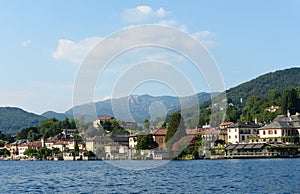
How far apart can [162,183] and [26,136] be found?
→ 15207 cm

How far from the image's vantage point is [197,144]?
9562 cm

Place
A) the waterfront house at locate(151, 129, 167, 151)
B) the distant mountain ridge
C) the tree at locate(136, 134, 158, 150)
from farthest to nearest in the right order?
the waterfront house at locate(151, 129, 167, 151) → the tree at locate(136, 134, 158, 150) → the distant mountain ridge

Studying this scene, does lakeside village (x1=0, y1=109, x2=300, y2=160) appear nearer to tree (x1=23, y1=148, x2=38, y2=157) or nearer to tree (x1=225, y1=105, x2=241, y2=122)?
tree (x1=23, y1=148, x2=38, y2=157)

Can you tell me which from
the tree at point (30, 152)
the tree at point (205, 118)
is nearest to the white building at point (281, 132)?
the tree at point (205, 118)

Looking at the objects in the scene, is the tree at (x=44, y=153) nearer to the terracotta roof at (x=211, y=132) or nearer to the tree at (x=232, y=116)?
the terracotta roof at (x=211, y=132)

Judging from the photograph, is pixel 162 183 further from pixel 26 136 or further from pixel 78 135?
pixel 26 136

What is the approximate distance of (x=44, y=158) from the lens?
13550 cm

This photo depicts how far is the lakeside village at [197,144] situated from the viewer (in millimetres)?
92062

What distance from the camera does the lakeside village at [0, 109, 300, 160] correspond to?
92.1 m

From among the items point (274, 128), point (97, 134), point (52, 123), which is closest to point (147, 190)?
point (274, 128)

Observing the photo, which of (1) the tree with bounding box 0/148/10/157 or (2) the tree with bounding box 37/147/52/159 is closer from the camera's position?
(2) the tree with bounding box 37/147/52/159

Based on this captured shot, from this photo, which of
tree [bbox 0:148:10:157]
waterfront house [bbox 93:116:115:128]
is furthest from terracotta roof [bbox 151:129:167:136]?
tree [bbox 0:148:10:157]

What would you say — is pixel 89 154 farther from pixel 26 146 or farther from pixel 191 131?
pixel 26 146

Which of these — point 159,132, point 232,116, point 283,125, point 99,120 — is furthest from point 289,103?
point 99,120
